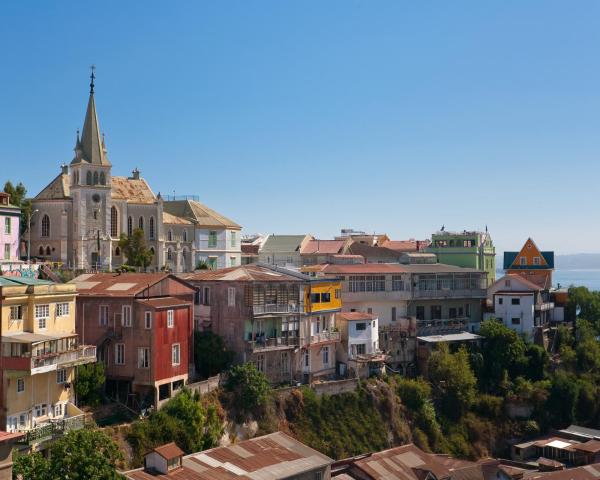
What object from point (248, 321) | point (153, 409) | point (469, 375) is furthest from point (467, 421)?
point (153, 409)

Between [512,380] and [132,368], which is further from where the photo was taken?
[512,380]

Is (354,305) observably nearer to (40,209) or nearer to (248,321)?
(248,321)

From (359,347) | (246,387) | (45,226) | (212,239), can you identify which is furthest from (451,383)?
(45,226)

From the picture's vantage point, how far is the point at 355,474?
48.9 m

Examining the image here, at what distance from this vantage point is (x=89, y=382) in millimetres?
43281

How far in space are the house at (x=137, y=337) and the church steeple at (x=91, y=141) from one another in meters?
25.4

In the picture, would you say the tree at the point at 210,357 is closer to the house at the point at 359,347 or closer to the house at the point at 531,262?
the house at the point at 359,347

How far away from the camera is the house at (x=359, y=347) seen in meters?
60.0

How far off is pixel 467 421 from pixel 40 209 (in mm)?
39290

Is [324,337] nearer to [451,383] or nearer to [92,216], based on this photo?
[451,383]

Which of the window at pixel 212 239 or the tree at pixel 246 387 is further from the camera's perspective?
the window at pixel 212 239

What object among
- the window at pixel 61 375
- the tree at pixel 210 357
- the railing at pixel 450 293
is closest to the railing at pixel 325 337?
the tree at pixel 210 357

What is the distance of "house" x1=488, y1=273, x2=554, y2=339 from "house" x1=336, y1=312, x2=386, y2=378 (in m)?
17.1

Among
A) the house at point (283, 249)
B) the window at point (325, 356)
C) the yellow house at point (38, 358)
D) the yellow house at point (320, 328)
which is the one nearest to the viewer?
the yellow house at point (38, 358)
